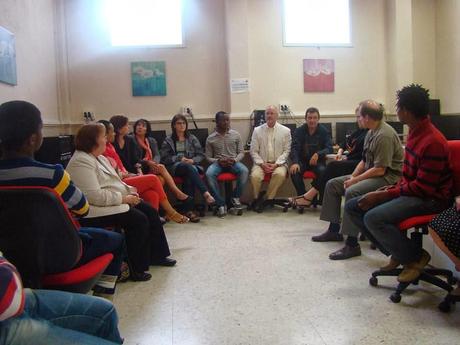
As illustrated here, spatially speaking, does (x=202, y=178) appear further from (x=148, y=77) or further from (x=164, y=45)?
(x=164, y=45)

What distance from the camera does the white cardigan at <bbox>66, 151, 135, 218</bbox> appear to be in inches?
95.9

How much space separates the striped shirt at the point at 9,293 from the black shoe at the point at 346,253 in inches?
94.8

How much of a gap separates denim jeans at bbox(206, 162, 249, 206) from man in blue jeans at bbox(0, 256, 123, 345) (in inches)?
135

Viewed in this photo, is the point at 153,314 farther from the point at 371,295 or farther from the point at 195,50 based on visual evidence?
the point at 195,50

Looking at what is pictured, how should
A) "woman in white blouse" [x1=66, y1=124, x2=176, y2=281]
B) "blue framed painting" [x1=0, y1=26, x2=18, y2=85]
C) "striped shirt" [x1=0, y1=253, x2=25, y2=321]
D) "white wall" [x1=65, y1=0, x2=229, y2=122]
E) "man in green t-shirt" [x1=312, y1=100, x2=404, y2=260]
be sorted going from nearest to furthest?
"striped shirt" [x1=0, y1=253, x2=25, y2=321] < "woman in white blouse" [x1=66, y1=124, x2=176, y2=281] < "man in green t-shirt" [x1=312, y1=100, x2=404, y2=260] < "blue framed painting" [x1=0, y1=26, x2=18, y2=85] < "white wall" [x1=65, y1=0, x2=229, y2=122]

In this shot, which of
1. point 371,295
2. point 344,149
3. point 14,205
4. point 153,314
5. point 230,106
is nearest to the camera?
point 14,205

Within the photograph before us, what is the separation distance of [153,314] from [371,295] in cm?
125

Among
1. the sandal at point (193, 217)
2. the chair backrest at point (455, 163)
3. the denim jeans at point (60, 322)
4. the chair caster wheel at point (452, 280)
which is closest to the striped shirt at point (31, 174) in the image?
the denim jeans at point (60, 322)

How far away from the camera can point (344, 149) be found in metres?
4.91

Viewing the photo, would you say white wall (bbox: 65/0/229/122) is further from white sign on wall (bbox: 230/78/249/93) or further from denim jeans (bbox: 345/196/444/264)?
denim jeans (bbox: 345/196/444/264)

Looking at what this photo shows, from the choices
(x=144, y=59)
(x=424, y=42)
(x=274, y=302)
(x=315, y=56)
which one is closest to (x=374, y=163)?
(x=274, y=302)

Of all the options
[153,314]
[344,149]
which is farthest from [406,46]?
[153,314]

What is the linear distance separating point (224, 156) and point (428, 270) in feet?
9.89

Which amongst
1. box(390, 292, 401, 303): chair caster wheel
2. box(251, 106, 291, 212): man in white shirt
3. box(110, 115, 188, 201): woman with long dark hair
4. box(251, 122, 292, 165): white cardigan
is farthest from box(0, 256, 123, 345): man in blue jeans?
box(251, 122, 292, 165): white cardigan
